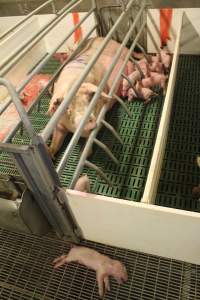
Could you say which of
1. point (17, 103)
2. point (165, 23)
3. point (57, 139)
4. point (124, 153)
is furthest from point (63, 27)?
point (17, 103)

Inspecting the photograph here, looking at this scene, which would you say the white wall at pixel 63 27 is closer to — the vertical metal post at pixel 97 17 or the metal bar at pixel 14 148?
the vertical metal post at pixel 97 17

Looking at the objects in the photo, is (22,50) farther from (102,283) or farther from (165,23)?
(102,283)

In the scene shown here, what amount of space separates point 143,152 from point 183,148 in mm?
314

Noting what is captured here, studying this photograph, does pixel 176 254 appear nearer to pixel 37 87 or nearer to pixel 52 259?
pixel 52 259

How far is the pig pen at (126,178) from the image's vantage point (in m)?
1.31

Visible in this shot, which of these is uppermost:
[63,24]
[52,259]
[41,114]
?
[63,24]

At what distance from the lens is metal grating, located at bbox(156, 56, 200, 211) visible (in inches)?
75.1

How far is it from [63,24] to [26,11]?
636 millimetres

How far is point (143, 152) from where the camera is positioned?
2.20 m

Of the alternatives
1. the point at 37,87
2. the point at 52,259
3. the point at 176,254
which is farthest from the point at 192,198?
the point at 37,87

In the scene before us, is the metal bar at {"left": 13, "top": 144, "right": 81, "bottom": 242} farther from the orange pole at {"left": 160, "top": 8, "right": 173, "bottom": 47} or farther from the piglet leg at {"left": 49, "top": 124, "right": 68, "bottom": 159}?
the orange pole at {"left": 160, "top": 8, "right": 173, "bottom": 47}

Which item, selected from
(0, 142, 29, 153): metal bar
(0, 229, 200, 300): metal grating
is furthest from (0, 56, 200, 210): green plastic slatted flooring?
(0, 142, 29, 153): metal bar

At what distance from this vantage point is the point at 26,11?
11.6 ft

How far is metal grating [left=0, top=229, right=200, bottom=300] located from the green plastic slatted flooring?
389mm
